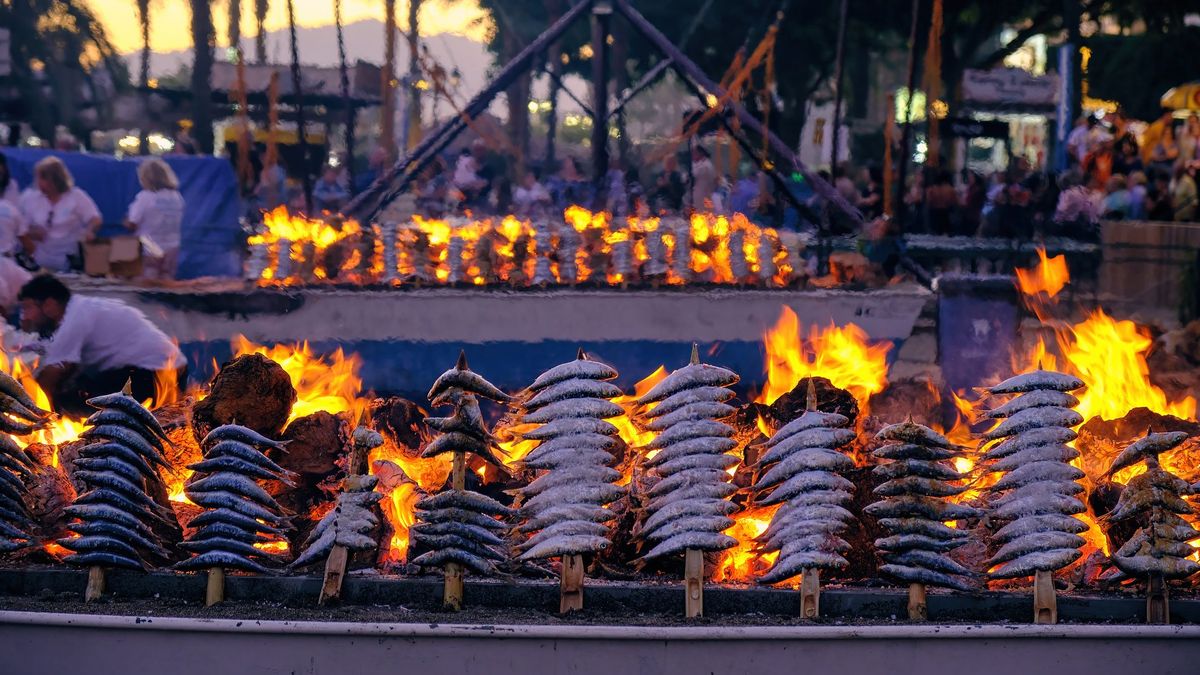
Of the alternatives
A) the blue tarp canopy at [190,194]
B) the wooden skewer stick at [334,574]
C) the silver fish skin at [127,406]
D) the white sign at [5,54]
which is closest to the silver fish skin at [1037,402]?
the wooden skewer stick at [334,574]

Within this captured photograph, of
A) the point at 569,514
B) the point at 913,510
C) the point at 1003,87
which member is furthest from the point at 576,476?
the point at 1003,87

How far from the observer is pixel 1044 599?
5.34m

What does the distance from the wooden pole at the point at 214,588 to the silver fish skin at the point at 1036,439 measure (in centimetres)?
290

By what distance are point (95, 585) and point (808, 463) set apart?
269 cm

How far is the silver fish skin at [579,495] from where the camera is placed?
18.2ft

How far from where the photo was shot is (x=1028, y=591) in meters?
5.55

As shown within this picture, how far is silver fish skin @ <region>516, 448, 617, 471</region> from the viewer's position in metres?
5.57

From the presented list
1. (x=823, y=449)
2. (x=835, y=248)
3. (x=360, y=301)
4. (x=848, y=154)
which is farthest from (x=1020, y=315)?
(x=848, y=154)

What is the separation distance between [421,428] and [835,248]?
832 centimetres

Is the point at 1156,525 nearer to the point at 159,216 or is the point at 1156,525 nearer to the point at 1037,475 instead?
the point at 1037,475

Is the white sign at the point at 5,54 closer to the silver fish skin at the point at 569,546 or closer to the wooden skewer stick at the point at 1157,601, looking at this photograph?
the silver fish skin at the point at 569,546

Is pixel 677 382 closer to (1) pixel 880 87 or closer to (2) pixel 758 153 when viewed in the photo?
(2) pixel 758 153

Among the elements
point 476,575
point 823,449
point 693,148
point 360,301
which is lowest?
point 476,575

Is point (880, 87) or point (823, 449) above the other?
point (880, 87)
